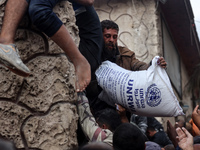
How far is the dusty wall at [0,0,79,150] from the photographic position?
248 cm

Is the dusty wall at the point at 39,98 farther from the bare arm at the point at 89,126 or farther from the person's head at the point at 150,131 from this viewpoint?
the person's head at the point at 150,131

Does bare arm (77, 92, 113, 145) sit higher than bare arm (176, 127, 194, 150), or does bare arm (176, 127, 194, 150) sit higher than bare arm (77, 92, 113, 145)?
bare arm (77, 92, 113, 145)

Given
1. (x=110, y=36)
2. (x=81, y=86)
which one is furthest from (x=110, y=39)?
(x=81, y=86)

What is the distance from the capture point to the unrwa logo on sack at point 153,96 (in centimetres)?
298

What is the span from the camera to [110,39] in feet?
11.8

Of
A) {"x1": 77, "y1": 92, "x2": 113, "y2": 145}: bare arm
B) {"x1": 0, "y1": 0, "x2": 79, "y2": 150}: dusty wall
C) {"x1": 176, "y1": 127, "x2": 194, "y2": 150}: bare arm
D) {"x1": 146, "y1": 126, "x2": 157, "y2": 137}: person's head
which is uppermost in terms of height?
{"x1": 0, "y1": 0, "x2": 79, "y2": 150}: dusty wall

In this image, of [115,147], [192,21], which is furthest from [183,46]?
[115,147]

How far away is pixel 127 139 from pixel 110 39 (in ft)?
4.85

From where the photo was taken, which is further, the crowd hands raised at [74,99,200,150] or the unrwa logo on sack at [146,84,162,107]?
the unrwa logo on sack at [146,84,162,107]

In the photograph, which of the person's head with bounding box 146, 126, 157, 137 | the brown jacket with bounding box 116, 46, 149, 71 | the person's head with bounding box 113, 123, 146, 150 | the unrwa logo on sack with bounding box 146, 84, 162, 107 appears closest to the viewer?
the person's head with bounding box 113, 123, 146, 150

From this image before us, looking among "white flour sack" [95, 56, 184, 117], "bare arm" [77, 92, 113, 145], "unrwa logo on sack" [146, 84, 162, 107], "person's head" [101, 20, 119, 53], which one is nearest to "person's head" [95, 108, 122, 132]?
"white flour sack" [95, 56, 184, 117]

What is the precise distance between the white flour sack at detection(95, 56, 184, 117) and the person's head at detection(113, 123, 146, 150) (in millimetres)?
610

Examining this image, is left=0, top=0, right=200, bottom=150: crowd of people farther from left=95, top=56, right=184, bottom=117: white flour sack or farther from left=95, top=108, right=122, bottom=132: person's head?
left=95, top=56, right=184, bottom=117: white flour sack

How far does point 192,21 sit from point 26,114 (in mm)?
6151
